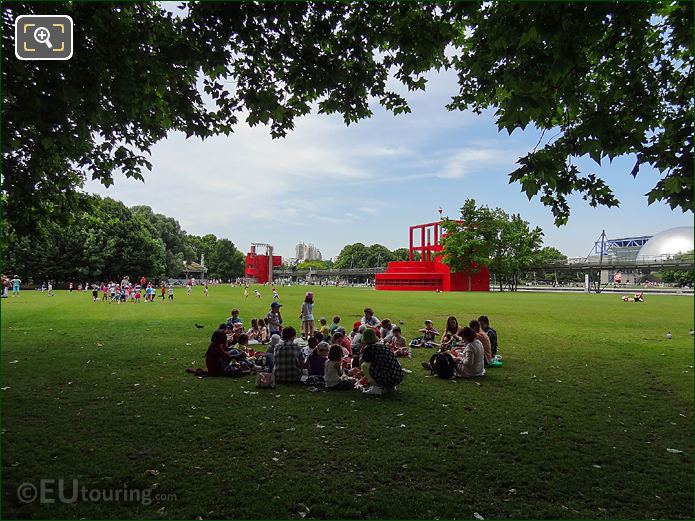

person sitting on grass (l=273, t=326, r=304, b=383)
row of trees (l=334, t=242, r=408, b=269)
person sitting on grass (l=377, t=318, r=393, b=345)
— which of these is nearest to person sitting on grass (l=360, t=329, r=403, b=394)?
person sitting on grass (l=273, t=326, r=304, b=383)

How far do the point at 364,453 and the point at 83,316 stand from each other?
70.9 feet

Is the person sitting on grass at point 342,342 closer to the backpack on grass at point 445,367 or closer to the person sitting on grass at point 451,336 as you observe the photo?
the backpack on grass at point 445,367

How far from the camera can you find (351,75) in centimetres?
818

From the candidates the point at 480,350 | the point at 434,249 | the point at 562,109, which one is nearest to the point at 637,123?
the point at 562,109

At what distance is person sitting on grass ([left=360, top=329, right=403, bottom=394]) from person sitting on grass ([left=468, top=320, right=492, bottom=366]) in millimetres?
2964

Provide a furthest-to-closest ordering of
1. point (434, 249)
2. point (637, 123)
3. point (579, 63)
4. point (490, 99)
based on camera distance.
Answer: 1. point (434, 249)
2. point (490, 99)
3. point (637, 123)
4. point (579, 63)

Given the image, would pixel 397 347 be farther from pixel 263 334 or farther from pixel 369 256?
pixel 369 256

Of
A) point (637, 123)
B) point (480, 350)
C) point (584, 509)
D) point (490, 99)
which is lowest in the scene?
point (584, 509)

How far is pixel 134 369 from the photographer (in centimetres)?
1034

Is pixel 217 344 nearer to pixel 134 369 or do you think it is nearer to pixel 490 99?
pixel 134 369

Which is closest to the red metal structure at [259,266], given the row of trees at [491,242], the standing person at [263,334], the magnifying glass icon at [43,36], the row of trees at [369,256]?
the row of trees at [369,256]

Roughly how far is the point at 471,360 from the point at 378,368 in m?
2.77

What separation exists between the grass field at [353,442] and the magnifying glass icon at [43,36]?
18.3 feet

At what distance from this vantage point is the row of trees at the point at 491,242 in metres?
69.3
